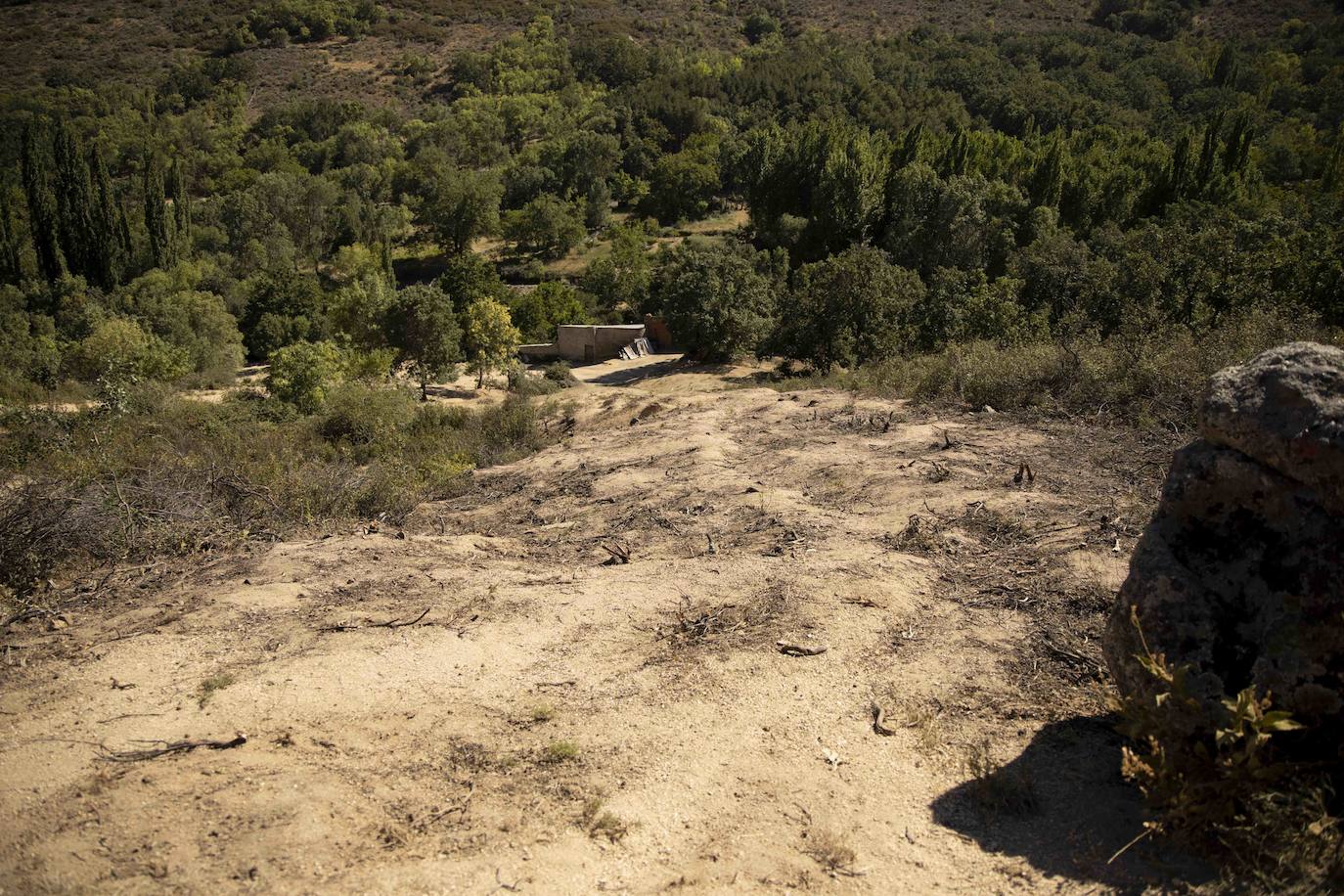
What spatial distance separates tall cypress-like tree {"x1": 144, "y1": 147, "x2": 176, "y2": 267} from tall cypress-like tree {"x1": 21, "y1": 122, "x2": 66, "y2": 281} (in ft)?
12.3

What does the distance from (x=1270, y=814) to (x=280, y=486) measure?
8.84 meters

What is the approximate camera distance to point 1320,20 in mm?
79188

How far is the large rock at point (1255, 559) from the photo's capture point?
144 inches

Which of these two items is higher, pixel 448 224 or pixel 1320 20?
pixel 1320 20

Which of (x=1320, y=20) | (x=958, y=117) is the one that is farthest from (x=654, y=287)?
(x=1320, y=20)

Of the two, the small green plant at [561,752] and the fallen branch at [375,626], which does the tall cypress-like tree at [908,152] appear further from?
the small green plant at [561,752]

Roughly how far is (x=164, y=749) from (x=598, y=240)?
52.0m

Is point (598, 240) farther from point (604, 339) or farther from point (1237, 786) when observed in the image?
point (1237, 786)

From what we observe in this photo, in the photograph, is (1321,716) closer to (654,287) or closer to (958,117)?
(654,287)

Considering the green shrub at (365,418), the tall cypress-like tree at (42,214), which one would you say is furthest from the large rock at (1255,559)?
the tall cypress-like tree at (42,214)

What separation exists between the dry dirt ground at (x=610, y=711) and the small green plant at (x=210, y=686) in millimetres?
17

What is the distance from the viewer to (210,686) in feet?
17.5

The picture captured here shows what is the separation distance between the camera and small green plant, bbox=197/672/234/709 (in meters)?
5.24

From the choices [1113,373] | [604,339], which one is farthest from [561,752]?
[604,339]
